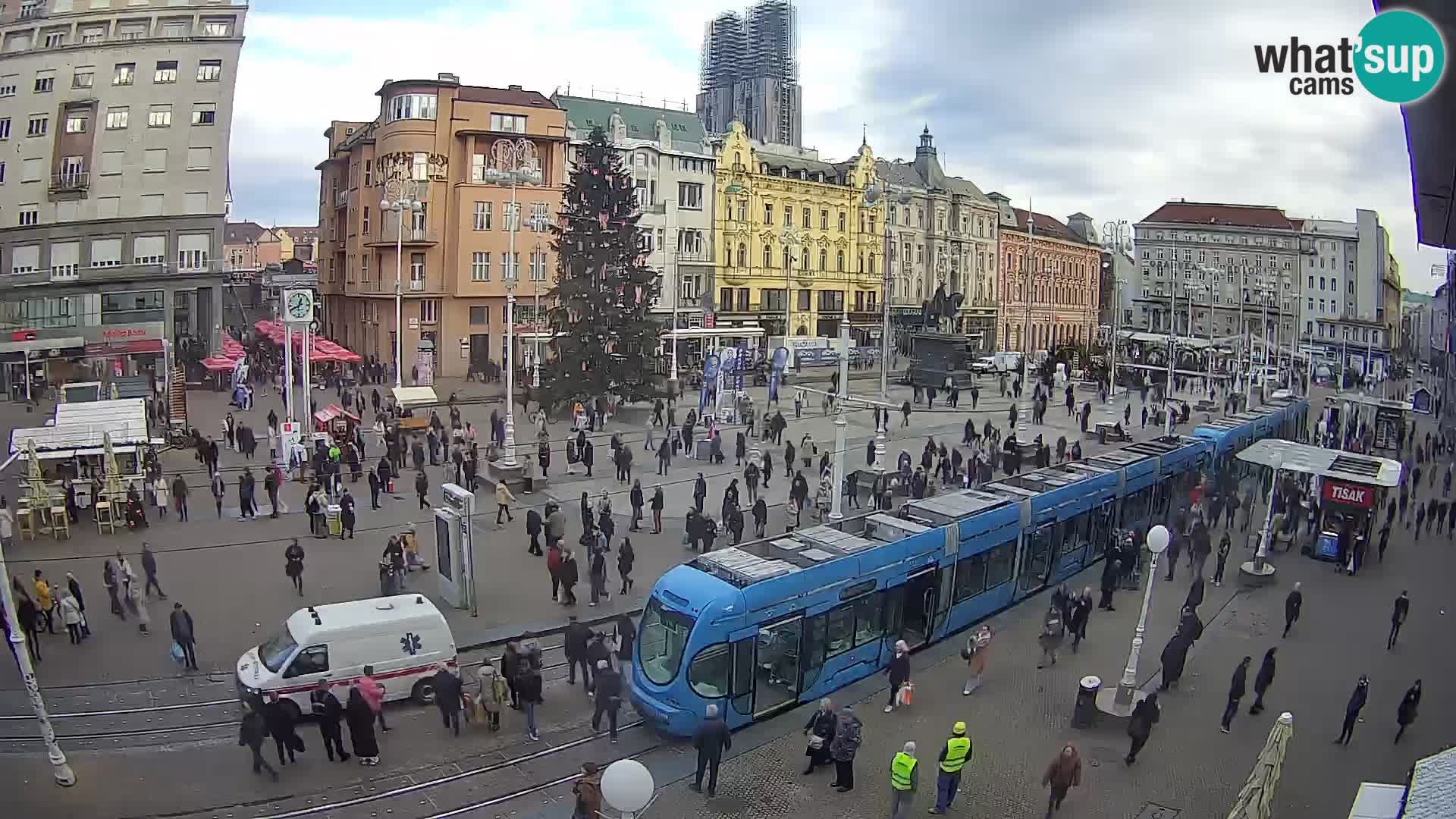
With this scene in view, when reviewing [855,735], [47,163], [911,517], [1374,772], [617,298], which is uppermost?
[47,163]

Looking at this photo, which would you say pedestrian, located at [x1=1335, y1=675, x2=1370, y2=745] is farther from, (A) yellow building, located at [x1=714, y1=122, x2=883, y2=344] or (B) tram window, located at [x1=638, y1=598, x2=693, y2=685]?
(A) yellow building, located at [x1=714, y1=122, x2=883, y2=344]

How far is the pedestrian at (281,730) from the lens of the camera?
11.7 m

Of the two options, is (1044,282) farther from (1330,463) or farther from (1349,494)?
(1349,494)

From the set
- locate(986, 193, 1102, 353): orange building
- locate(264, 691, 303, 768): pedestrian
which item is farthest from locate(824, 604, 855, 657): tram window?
locate(986, 193, 1102, 353): orange building

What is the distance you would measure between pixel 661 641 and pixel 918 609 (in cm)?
475

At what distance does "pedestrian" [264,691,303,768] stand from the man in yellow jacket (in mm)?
6955

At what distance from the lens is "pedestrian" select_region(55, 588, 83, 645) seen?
15.5 metres

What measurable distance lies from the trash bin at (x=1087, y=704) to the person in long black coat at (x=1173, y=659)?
71.3 inches

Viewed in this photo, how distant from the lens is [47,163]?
3528cm

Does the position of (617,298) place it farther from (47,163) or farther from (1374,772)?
(1374,772)

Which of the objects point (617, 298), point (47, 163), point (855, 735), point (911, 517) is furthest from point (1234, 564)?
point (47, 163)

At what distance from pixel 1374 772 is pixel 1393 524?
18918 millimetres

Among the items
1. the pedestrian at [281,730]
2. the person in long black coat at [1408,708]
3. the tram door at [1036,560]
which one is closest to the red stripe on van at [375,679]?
the pedestrian at [281,730]

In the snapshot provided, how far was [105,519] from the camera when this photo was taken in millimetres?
22203
